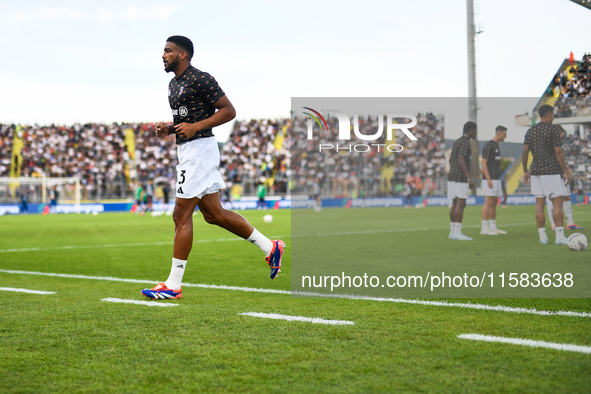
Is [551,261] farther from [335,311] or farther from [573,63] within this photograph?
[573,63]

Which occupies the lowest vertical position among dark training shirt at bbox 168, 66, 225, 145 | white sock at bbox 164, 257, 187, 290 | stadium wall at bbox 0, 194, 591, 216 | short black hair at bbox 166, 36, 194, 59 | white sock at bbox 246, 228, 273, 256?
stadium wall at bbox 0, 194, 591, 216

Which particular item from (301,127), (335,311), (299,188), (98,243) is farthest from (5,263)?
(301,127)

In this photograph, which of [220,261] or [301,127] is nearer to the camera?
[220,261]

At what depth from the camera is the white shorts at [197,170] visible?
5266mm

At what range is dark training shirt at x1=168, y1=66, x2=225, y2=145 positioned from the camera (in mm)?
5320

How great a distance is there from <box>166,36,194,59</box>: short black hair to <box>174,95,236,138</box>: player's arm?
53cm

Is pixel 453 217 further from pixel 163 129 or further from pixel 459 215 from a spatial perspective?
pixel 163 129

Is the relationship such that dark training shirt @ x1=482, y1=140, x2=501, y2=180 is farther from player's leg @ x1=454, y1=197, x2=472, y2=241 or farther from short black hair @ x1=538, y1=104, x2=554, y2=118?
short black hair @ x1=538, y1=104, x2=554, y2=118

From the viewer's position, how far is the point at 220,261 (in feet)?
28.4

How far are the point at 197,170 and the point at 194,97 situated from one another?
63 cm

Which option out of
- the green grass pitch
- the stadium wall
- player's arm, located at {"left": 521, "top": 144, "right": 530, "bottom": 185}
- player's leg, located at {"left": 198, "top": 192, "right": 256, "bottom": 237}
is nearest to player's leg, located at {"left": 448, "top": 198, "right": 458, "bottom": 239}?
player's arm, located at {"left": 521, "top": 144, "right": 530, "bottom": 185}

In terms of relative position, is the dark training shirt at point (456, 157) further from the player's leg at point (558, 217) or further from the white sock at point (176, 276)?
the white sock at point (176, 276)

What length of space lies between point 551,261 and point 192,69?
5.06 metres

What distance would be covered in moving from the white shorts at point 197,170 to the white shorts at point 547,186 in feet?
21.2
